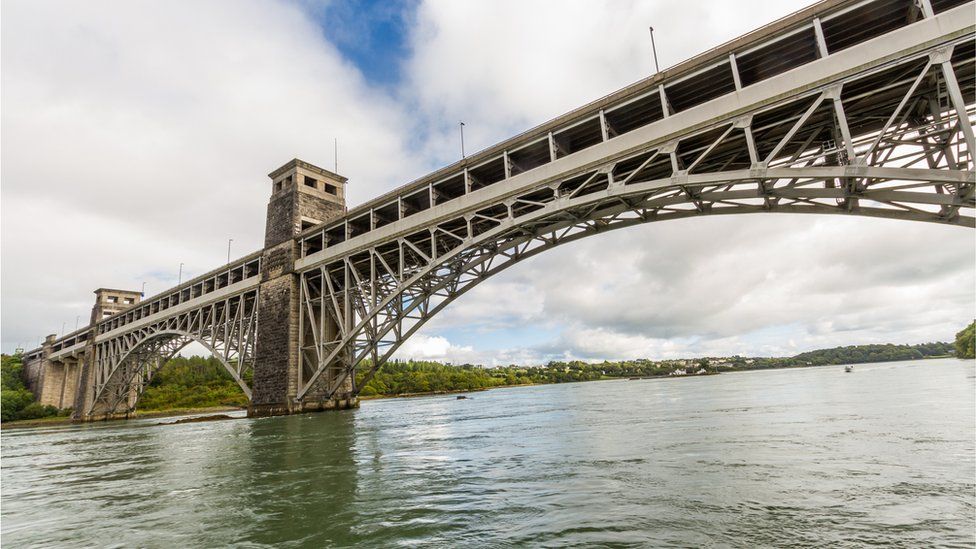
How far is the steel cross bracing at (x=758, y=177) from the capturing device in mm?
11461

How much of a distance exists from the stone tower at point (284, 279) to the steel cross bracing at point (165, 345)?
2814mm

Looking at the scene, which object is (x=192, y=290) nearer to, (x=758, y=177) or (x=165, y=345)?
(x=165, y=345)

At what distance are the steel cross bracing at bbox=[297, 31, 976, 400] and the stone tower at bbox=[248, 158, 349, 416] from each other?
1.87 m

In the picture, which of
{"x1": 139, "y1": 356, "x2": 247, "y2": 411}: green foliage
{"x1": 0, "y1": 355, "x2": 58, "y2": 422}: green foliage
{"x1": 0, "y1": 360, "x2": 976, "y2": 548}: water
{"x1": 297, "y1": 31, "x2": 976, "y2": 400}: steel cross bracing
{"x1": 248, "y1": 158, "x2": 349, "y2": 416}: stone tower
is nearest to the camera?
{"x1": 0, "y1": 360, "x2": 976, "y2": 548}: water

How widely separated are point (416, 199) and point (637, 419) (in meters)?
16.9

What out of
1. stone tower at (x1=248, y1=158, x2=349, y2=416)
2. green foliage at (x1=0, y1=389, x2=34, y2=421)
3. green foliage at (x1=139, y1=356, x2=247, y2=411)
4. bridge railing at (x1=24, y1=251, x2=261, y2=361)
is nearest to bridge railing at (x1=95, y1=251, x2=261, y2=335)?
bridge railing at (x1=24, y1=251, x2=261, y2=361)

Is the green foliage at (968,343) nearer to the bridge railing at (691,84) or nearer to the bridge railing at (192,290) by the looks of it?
the bridge railing at (691,84)

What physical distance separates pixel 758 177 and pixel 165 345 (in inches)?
2305

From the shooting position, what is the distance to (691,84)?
16.5m

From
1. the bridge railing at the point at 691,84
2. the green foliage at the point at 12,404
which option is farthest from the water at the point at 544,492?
the green foliage at the point at 12,404

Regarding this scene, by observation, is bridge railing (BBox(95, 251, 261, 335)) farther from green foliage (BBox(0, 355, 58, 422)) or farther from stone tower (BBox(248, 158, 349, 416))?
green foliage (BBox(0, 355, 58, 422))

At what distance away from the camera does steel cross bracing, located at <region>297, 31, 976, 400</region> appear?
11.5 m

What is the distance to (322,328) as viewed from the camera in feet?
96.1

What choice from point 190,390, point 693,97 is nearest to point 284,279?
point 693,97
